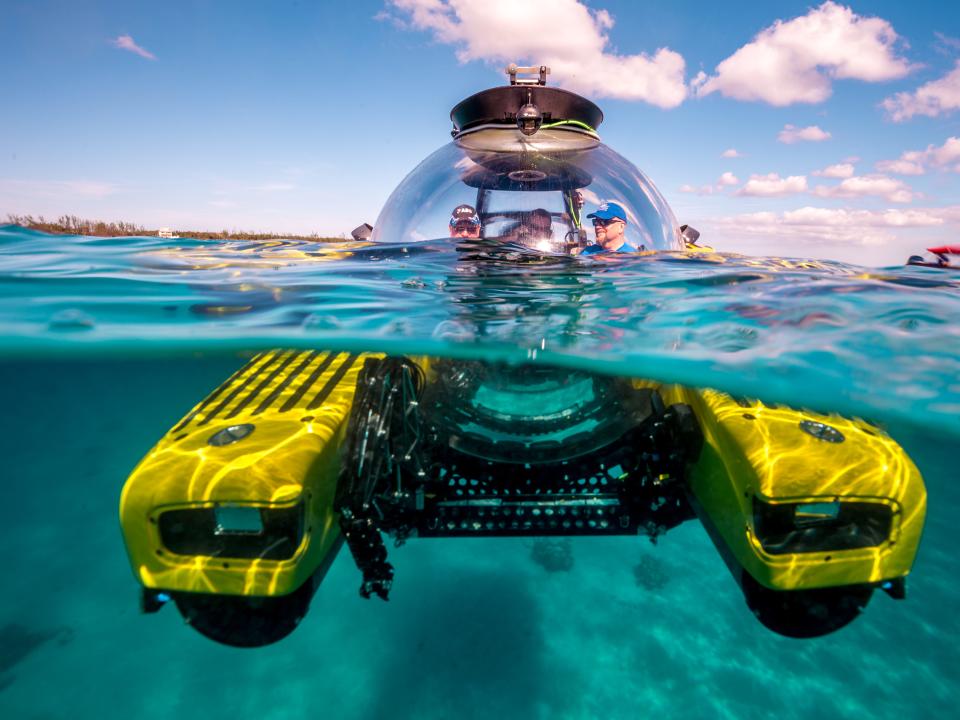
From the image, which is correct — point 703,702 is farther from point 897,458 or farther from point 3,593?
point 3,593

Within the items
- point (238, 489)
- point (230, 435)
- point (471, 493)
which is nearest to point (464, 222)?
point (471, 493)

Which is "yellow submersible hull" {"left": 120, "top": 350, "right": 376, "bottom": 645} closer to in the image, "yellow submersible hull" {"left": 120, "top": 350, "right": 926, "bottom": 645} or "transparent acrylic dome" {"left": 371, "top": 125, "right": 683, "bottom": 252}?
"yellow submersible hull" {"left": 120, "top": 350, "right": 926, "bottom": 645}

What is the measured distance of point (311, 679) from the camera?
5.66 metres

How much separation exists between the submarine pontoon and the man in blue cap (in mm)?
1415

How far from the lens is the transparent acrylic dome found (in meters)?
4.41

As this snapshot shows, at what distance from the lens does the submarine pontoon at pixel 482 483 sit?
7.88 ft

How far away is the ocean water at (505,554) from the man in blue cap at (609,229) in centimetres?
27

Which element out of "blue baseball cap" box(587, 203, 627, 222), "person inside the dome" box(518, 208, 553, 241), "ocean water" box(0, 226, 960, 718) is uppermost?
"blue baseball cap" box(587, 203, 627, 222)

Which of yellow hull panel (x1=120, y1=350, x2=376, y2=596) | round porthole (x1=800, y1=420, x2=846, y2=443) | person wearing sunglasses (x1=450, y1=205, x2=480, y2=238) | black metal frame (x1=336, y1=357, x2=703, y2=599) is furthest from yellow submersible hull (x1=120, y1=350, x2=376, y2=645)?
round porthole (x1=800, y1=420, x2=846, y2=443)

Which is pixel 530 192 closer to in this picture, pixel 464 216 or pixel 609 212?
pixel 464 216

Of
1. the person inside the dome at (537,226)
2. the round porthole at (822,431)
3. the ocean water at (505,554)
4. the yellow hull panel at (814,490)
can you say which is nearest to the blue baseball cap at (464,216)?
the ocean water at (505,554)

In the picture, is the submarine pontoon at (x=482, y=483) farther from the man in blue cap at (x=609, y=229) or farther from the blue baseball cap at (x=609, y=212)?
the blue baseball cap at (x=609, y=212)

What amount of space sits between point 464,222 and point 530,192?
0.71 meters

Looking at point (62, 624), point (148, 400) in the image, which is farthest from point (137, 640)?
point (148, 400)
